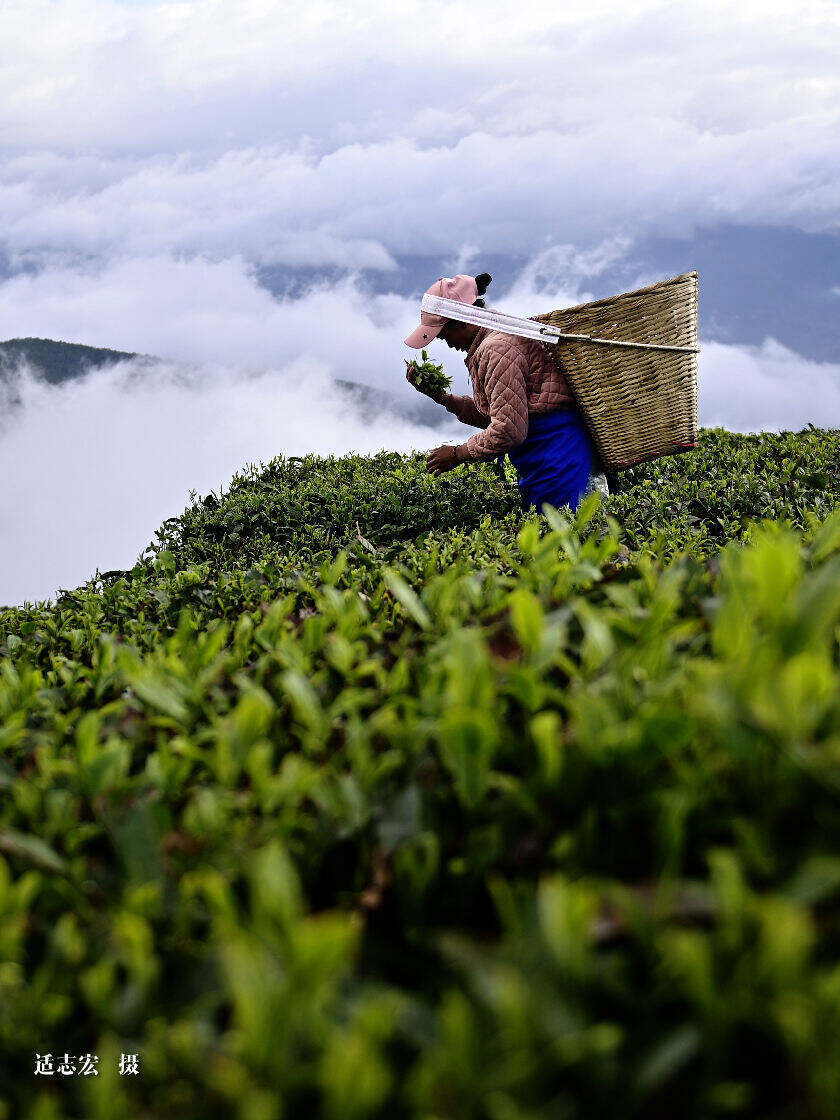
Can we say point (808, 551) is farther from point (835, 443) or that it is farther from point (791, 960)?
point (835, 443)

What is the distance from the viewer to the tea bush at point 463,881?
0.72m

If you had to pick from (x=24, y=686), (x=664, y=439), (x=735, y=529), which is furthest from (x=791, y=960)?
(x=664, y=439)

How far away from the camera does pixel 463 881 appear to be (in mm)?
979

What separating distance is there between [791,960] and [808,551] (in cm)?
134

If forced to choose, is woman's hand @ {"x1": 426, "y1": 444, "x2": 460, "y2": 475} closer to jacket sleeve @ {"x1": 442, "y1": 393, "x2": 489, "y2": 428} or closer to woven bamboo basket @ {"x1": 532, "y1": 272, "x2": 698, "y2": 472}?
jacket sleeve @ {"x1": 442, "y1": 393, "x2": 489, "y2": 428}

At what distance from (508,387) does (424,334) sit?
2.79 ft

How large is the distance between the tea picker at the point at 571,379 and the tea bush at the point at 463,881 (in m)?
3.95

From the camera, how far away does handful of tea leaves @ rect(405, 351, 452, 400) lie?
5.82 metres

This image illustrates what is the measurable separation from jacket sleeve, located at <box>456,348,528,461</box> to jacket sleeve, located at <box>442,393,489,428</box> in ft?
2.24

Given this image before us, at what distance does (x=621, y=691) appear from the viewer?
1104 millimetres

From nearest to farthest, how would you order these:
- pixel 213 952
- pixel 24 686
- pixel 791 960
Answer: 1. pixel 791 960
2. pixel 213 952
3. pixel 24 686

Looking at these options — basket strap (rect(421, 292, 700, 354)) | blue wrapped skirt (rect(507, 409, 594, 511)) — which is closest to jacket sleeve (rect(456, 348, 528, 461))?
basket strap (rect(421, 292, 700, 354))

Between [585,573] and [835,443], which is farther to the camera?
[835,443]

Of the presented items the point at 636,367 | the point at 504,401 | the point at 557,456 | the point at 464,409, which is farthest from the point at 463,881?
the point at 464,409
